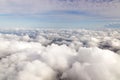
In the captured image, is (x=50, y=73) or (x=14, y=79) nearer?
(x=14, y=79)

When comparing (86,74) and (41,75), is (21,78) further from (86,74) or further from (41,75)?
(86,74)

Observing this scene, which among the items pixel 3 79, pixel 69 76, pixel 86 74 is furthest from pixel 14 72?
pixel 86 74

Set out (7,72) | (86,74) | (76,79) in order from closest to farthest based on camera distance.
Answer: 1. (86,74)
2. (76,79)
3. (7,72)

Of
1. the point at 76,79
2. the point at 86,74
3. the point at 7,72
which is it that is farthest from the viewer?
the point at 7,72

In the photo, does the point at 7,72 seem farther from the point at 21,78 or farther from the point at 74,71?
the point at 74,71

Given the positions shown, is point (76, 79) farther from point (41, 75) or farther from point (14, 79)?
point (14, 79)

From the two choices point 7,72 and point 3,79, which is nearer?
point 3,79

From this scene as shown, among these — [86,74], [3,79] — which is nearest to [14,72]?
[3,79]
